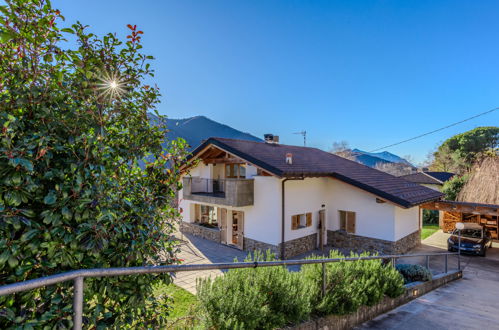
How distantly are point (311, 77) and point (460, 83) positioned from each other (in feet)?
46.5

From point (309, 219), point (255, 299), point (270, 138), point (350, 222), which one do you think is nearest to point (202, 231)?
point (309, 219)

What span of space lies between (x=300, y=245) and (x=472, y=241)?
1001 centimetres

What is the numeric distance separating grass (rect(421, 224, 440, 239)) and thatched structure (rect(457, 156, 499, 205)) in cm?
318

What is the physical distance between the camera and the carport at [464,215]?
13258mm

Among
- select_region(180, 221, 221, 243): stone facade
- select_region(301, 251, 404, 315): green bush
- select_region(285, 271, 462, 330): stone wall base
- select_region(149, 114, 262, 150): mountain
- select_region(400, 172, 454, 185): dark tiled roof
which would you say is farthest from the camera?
select_region(149, 114, 262, 150): mountain

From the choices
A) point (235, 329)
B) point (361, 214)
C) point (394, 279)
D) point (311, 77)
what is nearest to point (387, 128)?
point (311, 77)

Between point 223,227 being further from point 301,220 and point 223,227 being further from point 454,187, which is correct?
point 454,187

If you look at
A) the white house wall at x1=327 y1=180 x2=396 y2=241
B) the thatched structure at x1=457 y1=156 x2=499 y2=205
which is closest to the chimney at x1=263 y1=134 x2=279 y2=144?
the white house wall at x1=327 y1=180 x2=396 y2=241

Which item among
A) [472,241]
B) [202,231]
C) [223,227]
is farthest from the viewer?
[202,231]

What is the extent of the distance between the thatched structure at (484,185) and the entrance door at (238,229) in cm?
1509

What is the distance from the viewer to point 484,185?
654 inches

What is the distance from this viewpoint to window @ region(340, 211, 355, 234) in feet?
44.9

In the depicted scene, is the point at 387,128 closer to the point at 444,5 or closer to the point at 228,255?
the point at 444,5

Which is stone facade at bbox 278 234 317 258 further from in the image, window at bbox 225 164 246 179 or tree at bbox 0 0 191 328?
tree at bbox 0 0 191 328
